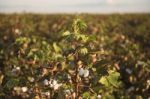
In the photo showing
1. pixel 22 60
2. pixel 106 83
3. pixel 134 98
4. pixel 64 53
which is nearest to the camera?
pixel 106 83

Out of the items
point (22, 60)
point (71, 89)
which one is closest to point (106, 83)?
point (71, 89)

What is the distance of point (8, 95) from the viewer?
3.84 m

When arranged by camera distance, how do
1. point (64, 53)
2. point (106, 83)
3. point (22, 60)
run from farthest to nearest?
point (22, 60) < point (64, 53) < point (106, 83)

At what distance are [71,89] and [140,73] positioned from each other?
1852 millimetres

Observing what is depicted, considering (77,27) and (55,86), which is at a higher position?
(77,27)

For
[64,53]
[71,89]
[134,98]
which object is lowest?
[134,98]

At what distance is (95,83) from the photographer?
319cm

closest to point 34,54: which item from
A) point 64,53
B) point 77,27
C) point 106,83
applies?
point 64,53

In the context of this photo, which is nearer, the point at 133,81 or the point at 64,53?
the point at 64,53

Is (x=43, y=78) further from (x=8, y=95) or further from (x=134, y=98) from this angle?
(x=134, y=98)

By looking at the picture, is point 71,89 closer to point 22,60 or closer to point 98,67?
point 98,67

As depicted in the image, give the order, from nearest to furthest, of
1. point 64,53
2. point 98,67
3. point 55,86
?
point 98,67 → point 55,86 → point 64,53

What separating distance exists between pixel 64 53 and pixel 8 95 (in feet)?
2.13

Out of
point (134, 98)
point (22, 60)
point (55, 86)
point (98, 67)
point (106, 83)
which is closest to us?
point (106, 83)
